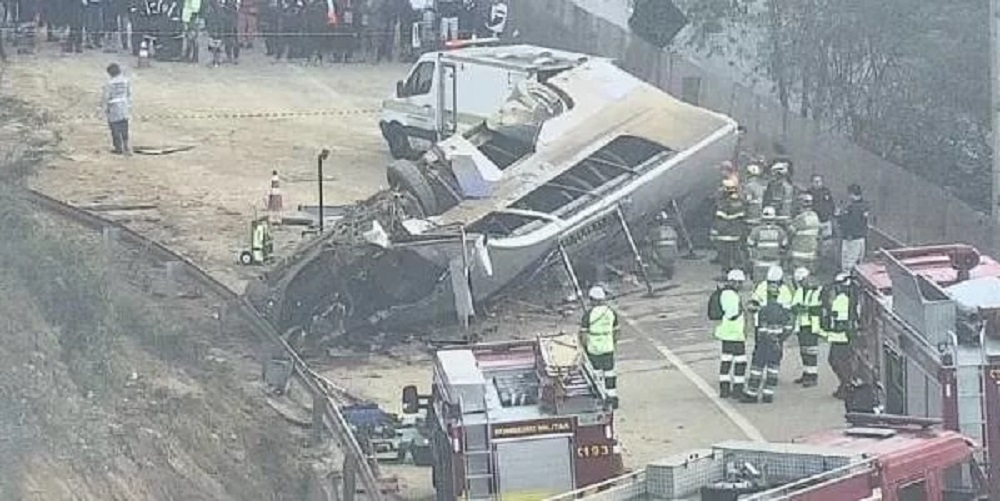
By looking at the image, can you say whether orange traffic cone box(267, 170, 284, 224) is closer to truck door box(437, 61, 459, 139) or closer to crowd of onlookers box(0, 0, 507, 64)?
truck door box(437, 61, 459, 139)

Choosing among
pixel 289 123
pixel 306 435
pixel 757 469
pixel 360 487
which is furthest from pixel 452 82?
pixel 757 469

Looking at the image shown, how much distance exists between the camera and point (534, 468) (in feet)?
49.7

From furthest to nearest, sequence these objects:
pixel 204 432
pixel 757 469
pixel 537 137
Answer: pixel 537 137
pixel 204 432
pixel 757 469

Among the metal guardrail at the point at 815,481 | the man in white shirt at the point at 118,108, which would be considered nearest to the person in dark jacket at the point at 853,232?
the man in white shirt at the point at 118,108

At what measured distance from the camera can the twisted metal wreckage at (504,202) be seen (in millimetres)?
21016

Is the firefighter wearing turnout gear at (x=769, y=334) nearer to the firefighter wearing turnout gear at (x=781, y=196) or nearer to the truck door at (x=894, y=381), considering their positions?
the truck door at (x=894, y=381)

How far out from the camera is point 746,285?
76.6 ft

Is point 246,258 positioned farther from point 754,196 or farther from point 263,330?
point 754,196

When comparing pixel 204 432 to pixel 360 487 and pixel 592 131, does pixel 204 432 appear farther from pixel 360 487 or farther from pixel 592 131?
pixel 592 131

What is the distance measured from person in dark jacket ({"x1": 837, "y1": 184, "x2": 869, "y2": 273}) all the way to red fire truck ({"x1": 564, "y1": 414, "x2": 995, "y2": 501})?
959 cm

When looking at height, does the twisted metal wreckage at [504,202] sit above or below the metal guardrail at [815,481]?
above

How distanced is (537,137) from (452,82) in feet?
16.0

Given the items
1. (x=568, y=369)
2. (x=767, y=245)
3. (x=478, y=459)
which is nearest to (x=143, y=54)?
(x=767, y=245)

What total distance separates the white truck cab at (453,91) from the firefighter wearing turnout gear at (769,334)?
26.1 ft
